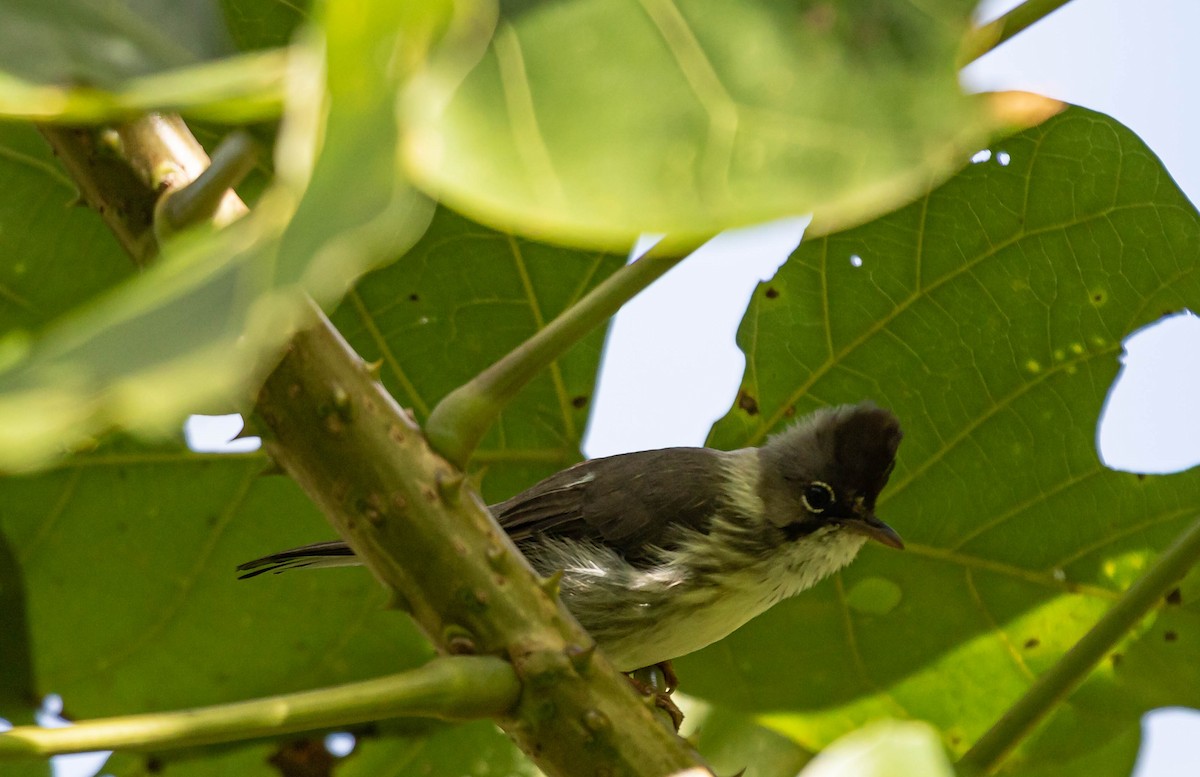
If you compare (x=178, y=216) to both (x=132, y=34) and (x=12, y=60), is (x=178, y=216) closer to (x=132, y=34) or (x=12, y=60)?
(x=132, y=34)

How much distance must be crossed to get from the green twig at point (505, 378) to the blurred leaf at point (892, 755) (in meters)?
0.95

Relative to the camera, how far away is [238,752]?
9.32 ft

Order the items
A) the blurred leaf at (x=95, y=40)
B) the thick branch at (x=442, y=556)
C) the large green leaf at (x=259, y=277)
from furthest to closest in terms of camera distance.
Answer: the thick branch at (x=442, y=556), the blurred leaf at (x=95, y=40), the large green leaf at (x=259, y=277)

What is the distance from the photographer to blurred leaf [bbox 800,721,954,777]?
0.83 meters

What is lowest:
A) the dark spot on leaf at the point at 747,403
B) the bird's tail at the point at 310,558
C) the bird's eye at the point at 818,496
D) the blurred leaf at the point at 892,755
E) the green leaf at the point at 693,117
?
the blurred leaf at the point at 892,755

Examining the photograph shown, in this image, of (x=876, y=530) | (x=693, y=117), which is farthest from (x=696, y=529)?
(x=693, y=117)

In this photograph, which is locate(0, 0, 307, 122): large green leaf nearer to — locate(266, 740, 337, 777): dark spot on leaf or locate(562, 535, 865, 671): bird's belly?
locate(266, 740, 337, 777): dark spot on leaf

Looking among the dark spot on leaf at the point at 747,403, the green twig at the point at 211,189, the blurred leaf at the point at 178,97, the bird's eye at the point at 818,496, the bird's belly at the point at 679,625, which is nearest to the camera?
the blurred leaf at the point at 178,97

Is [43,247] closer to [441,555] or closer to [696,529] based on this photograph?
[441,555]

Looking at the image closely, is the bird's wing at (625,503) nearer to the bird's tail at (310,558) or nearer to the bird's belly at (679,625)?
the bird's belly at (679,625)

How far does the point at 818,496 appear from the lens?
3512 millimetres

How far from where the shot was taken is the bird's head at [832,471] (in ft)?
9.33

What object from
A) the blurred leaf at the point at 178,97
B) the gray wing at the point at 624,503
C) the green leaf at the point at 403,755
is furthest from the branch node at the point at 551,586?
the gray wing at the point at 624,503

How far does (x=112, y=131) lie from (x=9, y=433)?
1.27 metres
